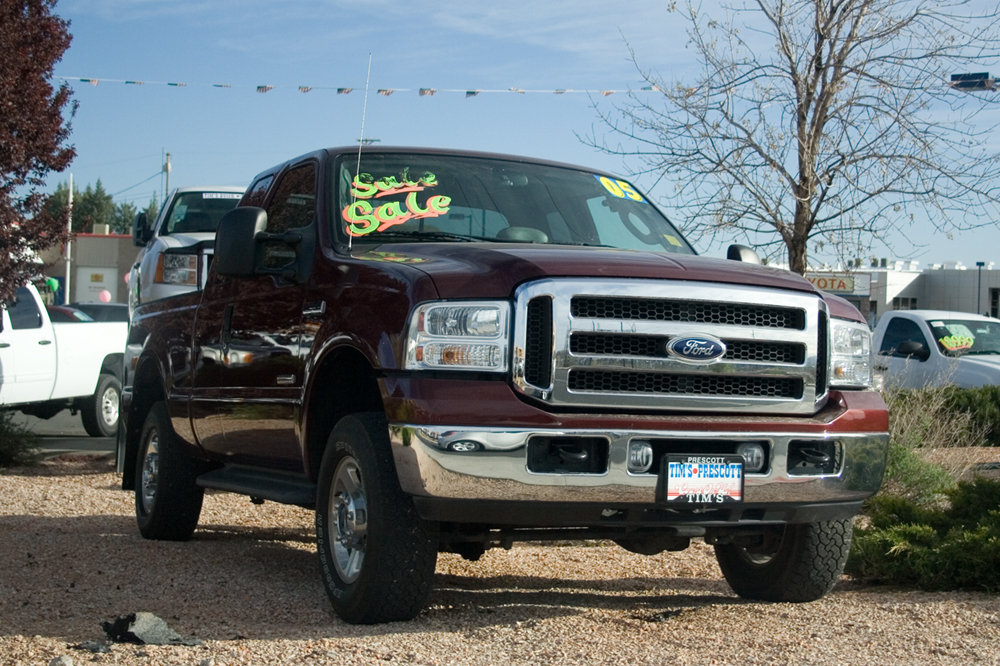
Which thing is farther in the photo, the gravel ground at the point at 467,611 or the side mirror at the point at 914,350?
the side mirror at the point at 914,350

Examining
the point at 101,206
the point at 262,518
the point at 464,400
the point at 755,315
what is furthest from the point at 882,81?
the point at 101,206

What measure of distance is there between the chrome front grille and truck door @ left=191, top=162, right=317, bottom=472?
4.72ft

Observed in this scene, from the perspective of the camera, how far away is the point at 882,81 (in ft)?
40.9

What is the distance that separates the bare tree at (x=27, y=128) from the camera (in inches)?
449

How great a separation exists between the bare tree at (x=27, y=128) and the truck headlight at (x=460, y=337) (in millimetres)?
7790

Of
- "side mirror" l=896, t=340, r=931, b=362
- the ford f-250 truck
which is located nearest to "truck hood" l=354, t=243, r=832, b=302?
the ford f-250 truck

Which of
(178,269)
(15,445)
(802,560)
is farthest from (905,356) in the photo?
(802,560)

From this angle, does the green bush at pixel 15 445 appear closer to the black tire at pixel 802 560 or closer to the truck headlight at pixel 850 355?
the black tire at pixel 802 560

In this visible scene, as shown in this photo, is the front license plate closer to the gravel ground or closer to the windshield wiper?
the gravel ground

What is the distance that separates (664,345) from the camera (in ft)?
16.2

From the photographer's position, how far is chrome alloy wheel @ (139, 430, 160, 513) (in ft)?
26.0

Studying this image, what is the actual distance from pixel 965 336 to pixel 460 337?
12.9m

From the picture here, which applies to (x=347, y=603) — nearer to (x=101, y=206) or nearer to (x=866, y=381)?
(x=866, y=381)

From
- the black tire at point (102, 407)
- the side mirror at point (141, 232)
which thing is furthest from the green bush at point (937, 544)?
the black tire at point (102, 407)
